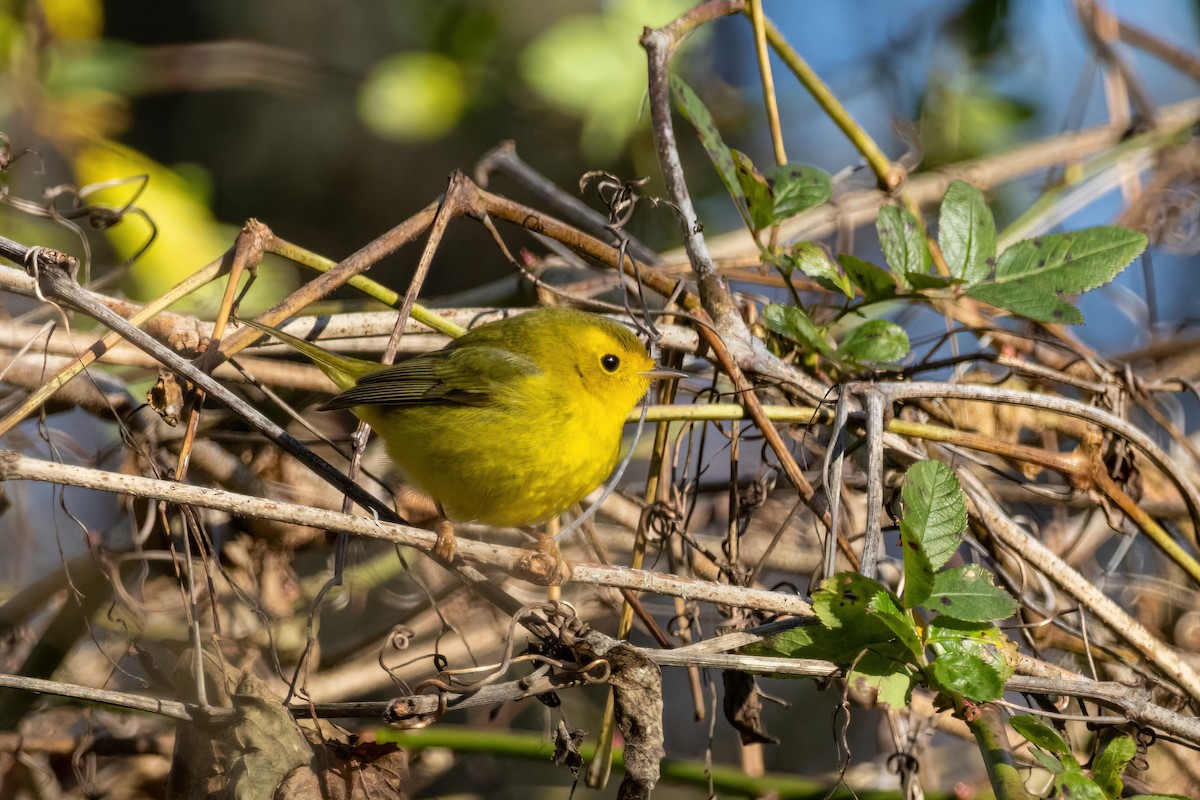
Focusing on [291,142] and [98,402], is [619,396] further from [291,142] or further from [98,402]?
[291,142]

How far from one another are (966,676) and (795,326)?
85 cm

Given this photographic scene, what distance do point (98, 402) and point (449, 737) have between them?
1230 millimetres

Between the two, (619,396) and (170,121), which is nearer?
(619,396)

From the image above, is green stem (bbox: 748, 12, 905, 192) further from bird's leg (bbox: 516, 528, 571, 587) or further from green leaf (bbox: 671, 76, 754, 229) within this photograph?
bird's leg (bbox: 516, 528, 571, 587)

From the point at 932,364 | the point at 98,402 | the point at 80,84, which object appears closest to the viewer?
the point at 932,364

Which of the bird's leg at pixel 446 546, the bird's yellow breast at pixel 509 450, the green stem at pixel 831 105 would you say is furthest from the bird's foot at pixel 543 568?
the green stem at pixel 831 105

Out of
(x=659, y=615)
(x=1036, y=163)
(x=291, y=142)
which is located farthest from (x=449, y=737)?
(x=291, y=142)

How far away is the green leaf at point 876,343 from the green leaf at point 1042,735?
0.79 meters

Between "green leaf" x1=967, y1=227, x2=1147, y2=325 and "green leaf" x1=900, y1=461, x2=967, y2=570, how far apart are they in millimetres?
572

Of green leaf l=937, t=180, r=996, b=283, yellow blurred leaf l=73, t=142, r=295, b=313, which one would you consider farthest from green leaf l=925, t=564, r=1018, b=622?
yellow blurred leaf l=73, t=142, r=295, b=313

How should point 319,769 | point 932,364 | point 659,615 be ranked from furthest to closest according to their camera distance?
point 659,615
point 932,364
point 319,769

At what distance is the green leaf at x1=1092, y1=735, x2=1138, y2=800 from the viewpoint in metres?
1.64

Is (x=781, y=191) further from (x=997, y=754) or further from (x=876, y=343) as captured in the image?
(x=997, y=754)

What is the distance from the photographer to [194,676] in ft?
5.88
